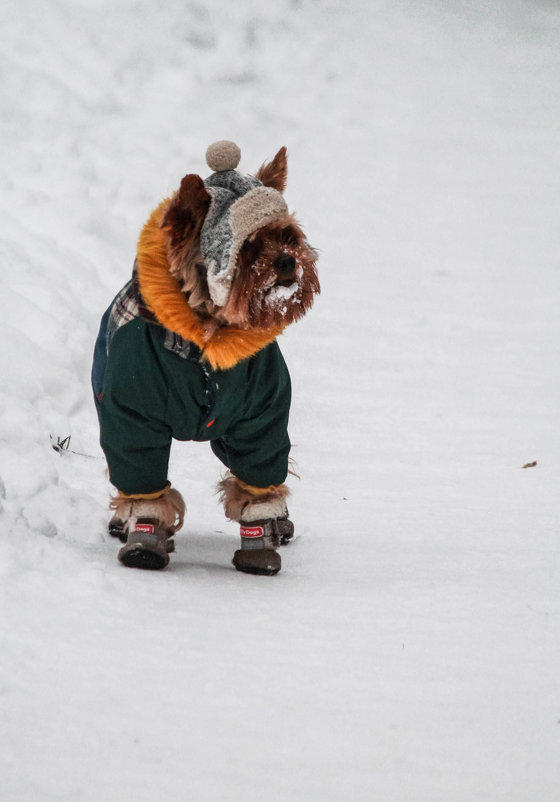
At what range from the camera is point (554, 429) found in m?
3.93

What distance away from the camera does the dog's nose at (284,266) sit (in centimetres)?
206

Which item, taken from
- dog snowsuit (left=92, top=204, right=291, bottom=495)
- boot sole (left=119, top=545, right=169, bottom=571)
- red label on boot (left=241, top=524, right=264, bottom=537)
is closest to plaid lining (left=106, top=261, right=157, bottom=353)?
dog snowsuit (left=92, top=204, right=291, bottom=495)

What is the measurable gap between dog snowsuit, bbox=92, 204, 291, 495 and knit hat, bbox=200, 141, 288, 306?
0.46 feet

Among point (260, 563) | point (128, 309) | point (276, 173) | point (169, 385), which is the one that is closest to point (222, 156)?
point (276, 173)

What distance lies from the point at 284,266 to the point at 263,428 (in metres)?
0.55

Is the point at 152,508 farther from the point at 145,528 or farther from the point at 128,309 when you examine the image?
the point at 128,309

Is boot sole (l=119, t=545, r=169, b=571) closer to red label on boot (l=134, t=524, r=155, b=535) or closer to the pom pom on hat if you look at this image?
red label on boot (l=134, t=524, r=155, b=535)

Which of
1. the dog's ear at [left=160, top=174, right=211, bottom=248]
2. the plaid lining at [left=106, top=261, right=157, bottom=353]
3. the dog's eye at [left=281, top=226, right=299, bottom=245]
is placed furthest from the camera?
the plaid lining at [left=106, top=261, right=157, bottom=353]

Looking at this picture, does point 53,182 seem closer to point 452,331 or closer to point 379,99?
point 452,331

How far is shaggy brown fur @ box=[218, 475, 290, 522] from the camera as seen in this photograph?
8.23ft

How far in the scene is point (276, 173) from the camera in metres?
2.32

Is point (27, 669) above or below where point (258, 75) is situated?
below

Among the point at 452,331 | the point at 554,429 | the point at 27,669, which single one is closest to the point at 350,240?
the point at 452,331

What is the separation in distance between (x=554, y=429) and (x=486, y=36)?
5084 mm
